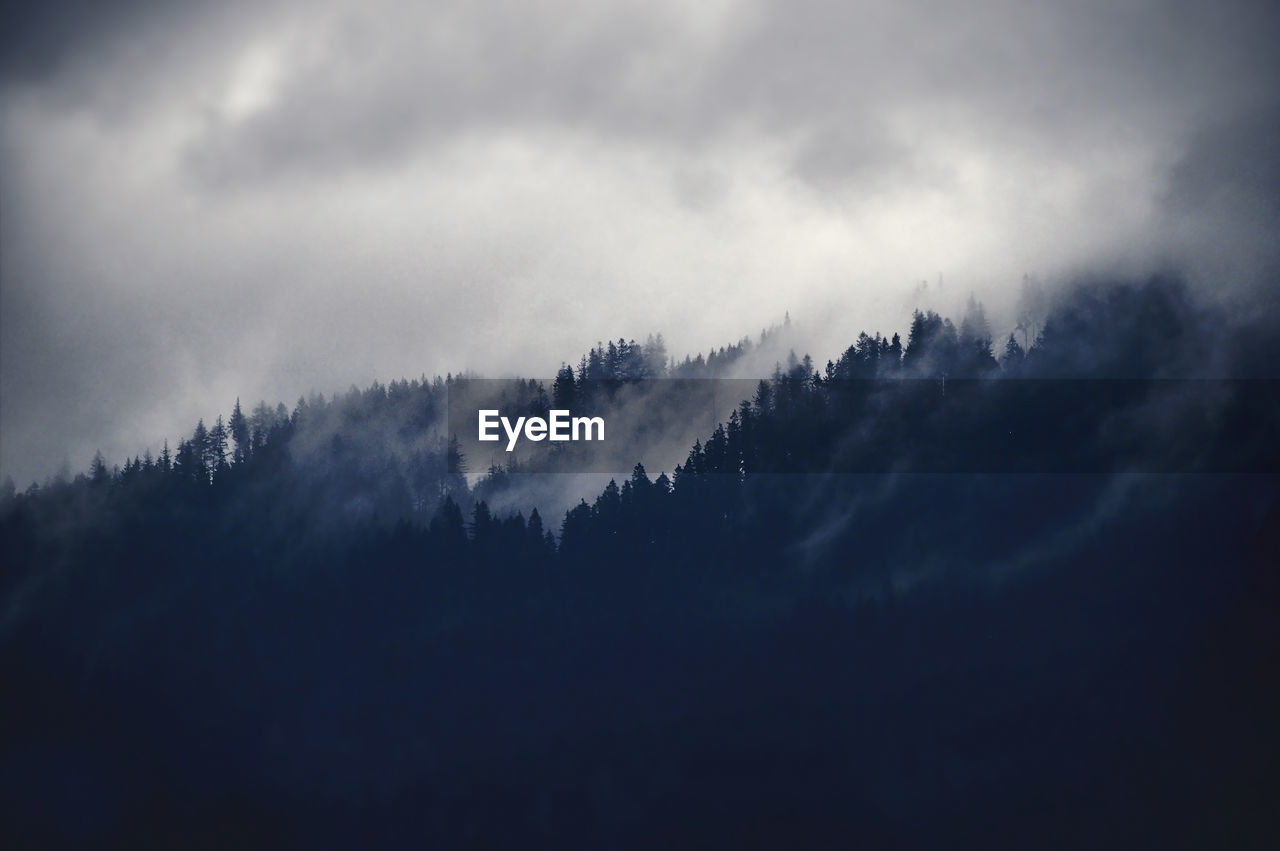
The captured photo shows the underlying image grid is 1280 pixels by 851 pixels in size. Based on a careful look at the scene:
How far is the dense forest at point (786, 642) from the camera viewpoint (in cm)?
17312

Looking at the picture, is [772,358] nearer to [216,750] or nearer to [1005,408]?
[1005,408]

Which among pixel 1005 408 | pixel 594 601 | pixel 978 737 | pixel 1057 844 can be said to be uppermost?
pixel 1005 408

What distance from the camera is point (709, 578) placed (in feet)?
619

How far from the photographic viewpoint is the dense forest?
568 feet

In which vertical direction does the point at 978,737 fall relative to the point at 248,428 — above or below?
below

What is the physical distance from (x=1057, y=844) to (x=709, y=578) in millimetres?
59691

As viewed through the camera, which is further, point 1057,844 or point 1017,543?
point 1017,543

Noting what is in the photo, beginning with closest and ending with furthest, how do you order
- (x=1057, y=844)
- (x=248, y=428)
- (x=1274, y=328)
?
(x=1057, y=844), (x=1274, y=328), (x=248, y=428)

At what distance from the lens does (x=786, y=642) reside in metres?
185

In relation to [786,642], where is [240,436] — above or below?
above

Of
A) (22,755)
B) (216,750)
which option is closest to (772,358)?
(216,750)

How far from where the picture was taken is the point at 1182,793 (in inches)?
6762

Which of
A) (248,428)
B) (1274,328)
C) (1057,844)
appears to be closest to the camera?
(1057,844)

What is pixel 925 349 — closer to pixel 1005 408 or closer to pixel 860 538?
pixel 1005 408
